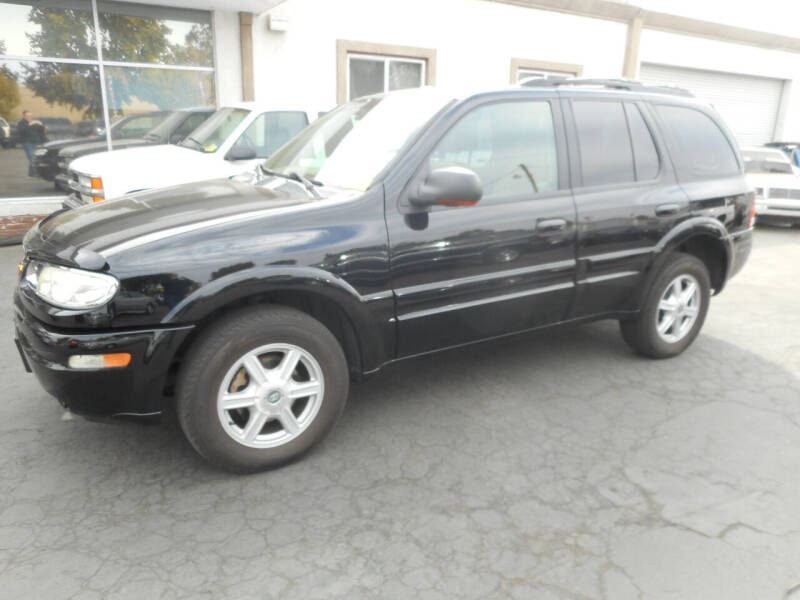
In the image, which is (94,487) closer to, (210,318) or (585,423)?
(210,318)

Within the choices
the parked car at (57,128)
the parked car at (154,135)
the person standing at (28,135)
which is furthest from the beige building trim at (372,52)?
the person standing at (28,135)

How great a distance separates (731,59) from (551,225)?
17711 mm

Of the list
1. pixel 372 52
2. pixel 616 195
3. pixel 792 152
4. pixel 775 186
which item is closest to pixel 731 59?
pixel 792 152

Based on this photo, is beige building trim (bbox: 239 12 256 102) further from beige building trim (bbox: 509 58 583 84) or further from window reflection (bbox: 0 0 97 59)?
beige building trim (bbox: 509 58 583 84)

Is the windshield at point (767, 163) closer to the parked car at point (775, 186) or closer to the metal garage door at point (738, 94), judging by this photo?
the parked car at point (775, 186)

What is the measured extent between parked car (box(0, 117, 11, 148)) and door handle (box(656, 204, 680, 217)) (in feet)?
31.2

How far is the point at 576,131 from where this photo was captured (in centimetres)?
367

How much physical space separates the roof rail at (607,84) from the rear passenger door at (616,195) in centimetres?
15

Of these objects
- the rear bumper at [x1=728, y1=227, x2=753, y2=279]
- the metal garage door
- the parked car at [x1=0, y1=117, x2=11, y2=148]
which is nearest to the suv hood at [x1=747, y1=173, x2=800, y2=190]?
the metal garage door

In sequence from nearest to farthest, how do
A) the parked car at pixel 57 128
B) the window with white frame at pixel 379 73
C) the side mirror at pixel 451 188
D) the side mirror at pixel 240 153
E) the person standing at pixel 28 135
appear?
the side mirror at pixel 451 188 < the side mirror at pixel 240 153 < the person standing at pixel 28 135 < the parked car at pixel 57 128 < the window with white frame at pixel 379 73

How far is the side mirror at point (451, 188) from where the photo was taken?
291cm

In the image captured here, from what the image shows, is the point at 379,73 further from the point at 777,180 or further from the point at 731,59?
the point at 731,59

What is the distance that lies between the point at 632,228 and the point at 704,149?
3.25ft

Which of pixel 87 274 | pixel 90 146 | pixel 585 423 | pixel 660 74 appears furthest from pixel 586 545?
pixel 660 74
